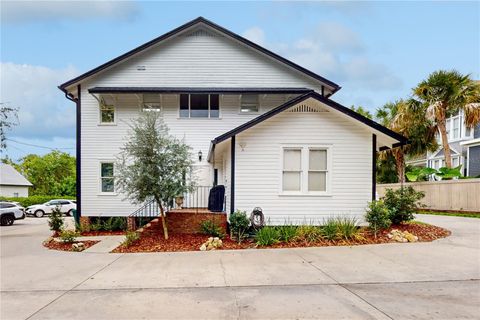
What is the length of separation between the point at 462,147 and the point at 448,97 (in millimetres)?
7960

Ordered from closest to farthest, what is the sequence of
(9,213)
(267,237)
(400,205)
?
(267,237) → (400,205) → (9,213)

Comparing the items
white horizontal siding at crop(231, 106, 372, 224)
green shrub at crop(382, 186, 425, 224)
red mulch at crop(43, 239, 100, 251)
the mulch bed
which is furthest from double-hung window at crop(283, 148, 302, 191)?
red mulch at crop(43, 239, 100, 251)

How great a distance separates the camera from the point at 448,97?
70.2 feet

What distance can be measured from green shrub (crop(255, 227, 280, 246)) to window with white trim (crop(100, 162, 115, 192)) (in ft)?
28.5

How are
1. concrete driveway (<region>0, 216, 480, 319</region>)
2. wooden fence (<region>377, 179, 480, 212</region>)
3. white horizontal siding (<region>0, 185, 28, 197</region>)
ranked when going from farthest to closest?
white horizontal siding (<region>0, 185, 28, 197</region>) → wooden fence (<region>377, 179, 480, 212</region>) → concrete driveway (<region>0, 216, 480, 319</region>)

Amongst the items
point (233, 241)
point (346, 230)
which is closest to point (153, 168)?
point (233, 241)

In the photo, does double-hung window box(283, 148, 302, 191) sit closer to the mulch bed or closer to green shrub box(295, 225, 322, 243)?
green shrub box(295, 225, 322, 243)

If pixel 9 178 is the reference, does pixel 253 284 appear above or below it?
below

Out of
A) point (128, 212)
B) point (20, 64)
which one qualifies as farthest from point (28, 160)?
point (128, 212)

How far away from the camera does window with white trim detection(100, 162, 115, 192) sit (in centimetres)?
1659

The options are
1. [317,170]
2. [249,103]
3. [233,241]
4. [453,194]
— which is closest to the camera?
[233,241]

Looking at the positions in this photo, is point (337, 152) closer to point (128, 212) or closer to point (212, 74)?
point (212, 74)

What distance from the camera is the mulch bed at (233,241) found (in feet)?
35.2

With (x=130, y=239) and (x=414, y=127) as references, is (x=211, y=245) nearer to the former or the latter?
(x=130, y=239)
